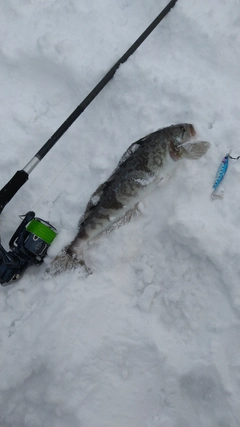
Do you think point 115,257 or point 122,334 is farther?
point 115,257

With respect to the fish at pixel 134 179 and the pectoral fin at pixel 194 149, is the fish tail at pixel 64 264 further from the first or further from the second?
the pectoral fin at pixel 194 149

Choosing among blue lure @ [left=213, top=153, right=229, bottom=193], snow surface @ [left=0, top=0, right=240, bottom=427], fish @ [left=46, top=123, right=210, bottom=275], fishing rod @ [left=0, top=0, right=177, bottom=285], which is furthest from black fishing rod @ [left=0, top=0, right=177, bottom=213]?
blue lure @ [left=213, top=153, right=229, bottom=193]

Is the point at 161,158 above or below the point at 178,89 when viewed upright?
below

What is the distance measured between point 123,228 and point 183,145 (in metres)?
0.96

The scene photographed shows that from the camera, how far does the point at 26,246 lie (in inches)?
118

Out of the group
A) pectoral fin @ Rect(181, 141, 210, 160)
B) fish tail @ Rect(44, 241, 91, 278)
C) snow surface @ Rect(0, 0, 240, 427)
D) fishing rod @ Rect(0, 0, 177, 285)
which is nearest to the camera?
snow surface @ Rect(0, 0, 240, 427)

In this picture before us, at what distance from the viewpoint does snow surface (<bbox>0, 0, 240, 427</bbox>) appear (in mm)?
2734

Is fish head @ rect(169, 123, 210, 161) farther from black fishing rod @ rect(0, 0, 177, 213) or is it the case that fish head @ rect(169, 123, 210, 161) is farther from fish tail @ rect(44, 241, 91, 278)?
fish tail @ rect(44, 241, 91, 278)

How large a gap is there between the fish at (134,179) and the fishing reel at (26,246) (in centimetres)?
20

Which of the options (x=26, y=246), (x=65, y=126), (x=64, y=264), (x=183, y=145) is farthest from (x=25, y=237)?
(x=183, y=145)

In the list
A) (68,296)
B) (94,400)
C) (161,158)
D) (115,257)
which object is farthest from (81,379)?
(161,158)

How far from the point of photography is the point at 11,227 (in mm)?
3369

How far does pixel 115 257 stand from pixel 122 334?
0.66 meters

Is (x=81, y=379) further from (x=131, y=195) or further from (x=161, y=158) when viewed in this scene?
(x=161, y=158)
